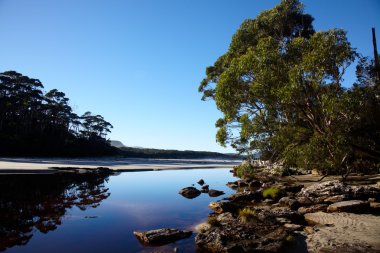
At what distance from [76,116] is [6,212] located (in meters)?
77.8

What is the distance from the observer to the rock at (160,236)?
10584 millimetres

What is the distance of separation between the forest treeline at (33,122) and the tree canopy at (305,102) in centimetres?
5850

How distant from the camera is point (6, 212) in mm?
14336

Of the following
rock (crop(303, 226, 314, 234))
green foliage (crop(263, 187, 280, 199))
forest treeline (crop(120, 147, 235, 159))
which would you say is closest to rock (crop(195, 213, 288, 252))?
→ rock (crop(303, 226, 314, 234))

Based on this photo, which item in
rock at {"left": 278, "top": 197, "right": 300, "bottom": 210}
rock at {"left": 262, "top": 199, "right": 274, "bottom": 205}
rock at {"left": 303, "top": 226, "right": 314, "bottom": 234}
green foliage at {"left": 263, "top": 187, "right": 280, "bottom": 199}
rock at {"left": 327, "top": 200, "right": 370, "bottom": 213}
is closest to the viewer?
rock at {"left": 303, "top": 226, "right": 314, "bottom": 234}

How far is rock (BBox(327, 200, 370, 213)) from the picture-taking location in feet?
43.2

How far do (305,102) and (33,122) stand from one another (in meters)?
75.3

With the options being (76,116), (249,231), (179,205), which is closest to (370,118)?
(249,231)

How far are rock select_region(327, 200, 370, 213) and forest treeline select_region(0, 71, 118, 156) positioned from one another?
6312cm

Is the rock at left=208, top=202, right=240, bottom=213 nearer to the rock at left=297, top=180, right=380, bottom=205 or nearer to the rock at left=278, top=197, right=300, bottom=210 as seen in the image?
the rock at left=278, top=197, right=300, bottom=210

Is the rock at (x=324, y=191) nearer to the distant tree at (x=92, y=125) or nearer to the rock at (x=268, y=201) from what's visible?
the rock at (x=268, y=201)

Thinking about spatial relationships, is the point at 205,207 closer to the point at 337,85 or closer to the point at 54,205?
the point at 54,205

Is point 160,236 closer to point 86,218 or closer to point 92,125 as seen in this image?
point 86,218

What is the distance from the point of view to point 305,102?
15617 millimetres
